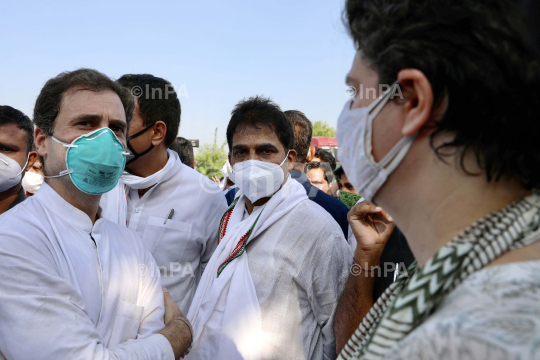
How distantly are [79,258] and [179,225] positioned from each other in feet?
4.11

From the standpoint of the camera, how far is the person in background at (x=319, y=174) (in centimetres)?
665

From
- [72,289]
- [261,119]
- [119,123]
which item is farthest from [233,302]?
[261,119]

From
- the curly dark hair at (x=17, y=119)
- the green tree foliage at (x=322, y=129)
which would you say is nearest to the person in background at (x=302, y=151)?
the curly dark hair at (x=17, y=119)

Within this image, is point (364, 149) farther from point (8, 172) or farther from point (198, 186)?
point (8, 172)

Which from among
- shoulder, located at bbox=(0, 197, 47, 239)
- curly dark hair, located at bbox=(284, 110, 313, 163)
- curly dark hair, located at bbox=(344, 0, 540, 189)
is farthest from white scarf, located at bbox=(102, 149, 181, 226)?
curly dark hair, located at bbox=(344, 0, 540, 189)

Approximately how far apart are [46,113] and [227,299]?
4.88 feet

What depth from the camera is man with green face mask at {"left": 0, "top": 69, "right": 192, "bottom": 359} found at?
5.06ft

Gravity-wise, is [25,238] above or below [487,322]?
below

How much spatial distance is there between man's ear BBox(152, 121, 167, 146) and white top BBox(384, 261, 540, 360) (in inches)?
115

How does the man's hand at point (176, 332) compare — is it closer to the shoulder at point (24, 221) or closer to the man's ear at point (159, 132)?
the shoulder at point (24, 221)

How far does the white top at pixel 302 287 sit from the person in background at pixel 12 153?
2065 mm

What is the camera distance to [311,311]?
2.33 m

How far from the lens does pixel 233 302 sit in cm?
240

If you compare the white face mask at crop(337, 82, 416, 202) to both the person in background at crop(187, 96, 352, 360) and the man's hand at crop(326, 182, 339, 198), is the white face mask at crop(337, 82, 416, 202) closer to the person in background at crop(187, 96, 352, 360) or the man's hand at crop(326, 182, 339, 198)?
the person in background at crop(187, 96, 352, 360)
